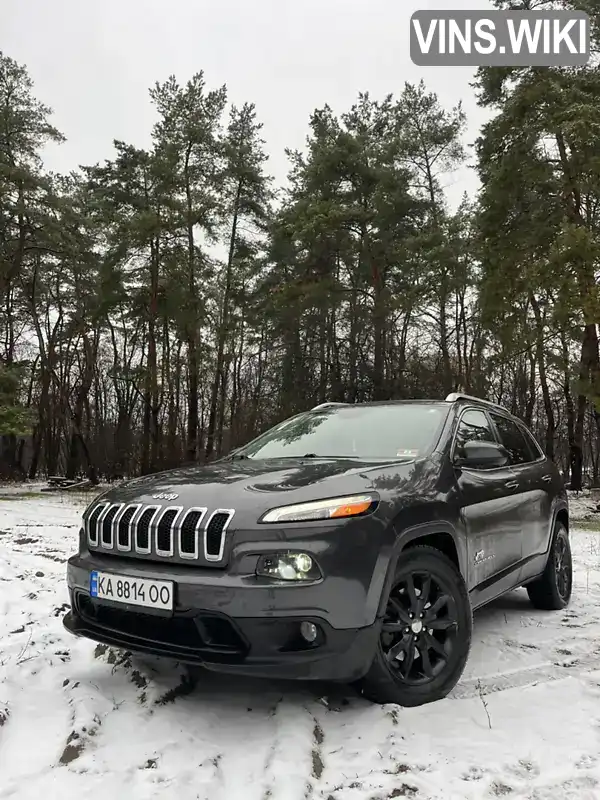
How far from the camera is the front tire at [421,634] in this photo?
297 cm

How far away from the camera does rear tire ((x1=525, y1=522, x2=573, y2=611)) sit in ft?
16.5

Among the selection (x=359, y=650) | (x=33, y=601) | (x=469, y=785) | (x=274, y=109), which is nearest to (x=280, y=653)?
(x=359, y=650)

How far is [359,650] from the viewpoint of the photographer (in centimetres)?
270

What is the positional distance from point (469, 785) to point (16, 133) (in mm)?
22887

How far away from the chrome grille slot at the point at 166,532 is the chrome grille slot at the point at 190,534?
54 mm

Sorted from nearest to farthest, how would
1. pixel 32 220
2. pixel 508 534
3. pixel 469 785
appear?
pixel 469 785
pixel 508 534
pixel 32 220

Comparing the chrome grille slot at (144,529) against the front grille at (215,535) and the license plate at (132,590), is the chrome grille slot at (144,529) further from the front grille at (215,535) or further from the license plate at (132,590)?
the front grille at (215,535)

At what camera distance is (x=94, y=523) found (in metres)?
3.25

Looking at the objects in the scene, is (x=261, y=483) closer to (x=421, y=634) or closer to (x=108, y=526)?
(x=108, y=526)

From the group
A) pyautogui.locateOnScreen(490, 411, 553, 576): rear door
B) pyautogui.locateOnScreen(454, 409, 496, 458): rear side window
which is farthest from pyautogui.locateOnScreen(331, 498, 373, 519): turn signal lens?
pyautogui.locateOnScreen(490, 411, 553, 576): rear door

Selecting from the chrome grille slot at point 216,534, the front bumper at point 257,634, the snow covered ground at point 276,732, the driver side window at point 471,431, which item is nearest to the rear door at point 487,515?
the driver side window at point 471,431

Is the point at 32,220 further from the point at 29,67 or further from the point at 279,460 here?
the point at 279,460

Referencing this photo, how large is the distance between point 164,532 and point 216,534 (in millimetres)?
277

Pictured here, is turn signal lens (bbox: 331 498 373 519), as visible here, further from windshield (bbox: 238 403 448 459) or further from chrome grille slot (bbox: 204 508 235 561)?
windshield (bbox: 238 403 448 459)
